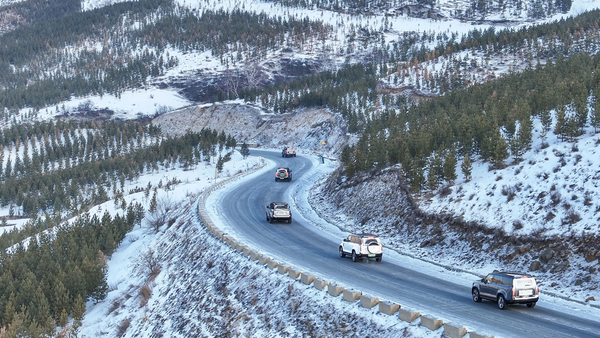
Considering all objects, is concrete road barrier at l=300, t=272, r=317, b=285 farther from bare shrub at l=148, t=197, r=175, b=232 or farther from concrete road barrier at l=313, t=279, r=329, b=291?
bare shrub at l=148, t=197, r=175, b=232

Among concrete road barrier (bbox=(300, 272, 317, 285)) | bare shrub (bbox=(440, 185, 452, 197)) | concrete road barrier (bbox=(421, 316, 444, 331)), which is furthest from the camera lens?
bare shrub (bbox=(440, 185, 452, 197))

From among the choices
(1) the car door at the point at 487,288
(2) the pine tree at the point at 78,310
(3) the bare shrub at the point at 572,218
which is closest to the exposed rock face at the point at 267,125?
(2) the pine tree at the point at 78,310

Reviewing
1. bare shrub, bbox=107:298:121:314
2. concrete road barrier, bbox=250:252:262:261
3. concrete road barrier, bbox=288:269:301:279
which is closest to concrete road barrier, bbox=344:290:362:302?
concrete road barrier, bbox=288:269:301:279

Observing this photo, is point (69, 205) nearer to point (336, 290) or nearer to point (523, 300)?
point (336, 290)

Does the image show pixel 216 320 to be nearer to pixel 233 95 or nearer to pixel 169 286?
pixel 169 286

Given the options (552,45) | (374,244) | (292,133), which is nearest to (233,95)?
(292,133)

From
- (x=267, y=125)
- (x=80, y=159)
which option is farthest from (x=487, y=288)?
(x=80, y=159)
